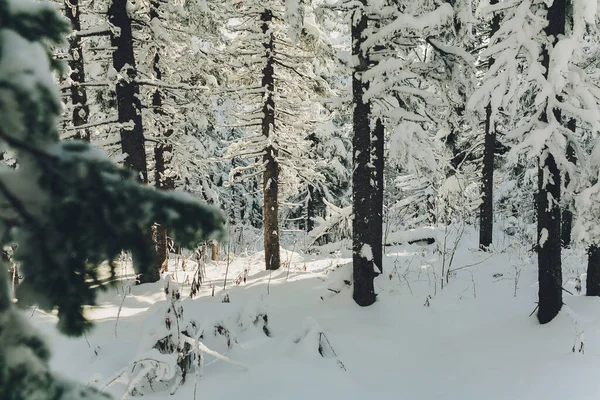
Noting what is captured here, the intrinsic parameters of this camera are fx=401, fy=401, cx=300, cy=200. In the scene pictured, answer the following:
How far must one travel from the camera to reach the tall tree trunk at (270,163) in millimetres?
12273

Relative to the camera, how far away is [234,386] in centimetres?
432

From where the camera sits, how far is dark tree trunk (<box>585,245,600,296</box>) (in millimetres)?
7562

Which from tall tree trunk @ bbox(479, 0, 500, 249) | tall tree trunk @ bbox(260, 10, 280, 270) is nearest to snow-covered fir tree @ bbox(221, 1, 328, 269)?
tall tree trunk @ bbox(260, 10, 280, 270)

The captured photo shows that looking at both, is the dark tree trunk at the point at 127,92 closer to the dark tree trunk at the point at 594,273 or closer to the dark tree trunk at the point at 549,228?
the dark tree trunk at the point at 549,228

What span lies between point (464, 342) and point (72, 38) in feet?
34.0

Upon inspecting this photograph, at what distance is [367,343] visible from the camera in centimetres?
601

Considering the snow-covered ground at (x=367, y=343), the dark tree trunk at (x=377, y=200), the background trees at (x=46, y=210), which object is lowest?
the snow-covered ground at (x=367, y=343)

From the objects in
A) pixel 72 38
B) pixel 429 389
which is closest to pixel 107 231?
pixel 429 389

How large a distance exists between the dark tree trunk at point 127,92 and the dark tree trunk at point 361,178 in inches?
199

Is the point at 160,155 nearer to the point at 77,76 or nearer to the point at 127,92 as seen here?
the point at 77,76

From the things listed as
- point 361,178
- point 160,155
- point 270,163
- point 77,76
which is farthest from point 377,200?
point 77,76

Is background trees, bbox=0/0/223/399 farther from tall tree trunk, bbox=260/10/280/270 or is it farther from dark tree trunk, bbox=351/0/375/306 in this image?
tall tree trunk, bbox=260/10/280/270

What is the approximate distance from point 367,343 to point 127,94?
7.78 metres

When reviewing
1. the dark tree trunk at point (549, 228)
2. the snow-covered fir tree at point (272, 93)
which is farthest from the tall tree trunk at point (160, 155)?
the dark tree trunk at point (549, 228)
